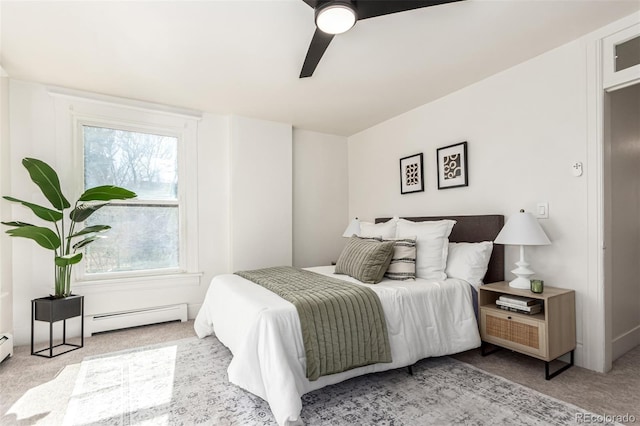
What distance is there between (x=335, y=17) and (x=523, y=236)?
80.1 inches

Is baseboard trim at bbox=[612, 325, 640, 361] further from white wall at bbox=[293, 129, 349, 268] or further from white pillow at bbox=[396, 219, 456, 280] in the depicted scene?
white wall at bbox=[293, 129, 349, 268]

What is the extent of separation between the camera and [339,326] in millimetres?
2088

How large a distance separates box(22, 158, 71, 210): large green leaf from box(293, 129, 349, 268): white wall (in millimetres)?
2668

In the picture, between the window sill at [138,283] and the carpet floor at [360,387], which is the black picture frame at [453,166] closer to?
the carpet floor at [360,387]

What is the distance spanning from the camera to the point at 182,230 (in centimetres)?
394

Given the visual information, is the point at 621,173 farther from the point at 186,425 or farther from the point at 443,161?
the point at 186,425

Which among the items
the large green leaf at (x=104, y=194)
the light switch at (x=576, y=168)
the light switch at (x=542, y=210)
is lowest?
the light switch at (x=542, y=210)

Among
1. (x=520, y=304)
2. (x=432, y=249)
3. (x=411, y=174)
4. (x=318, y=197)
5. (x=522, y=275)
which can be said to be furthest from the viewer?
(x=318, y=197)

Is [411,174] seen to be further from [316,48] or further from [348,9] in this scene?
[348,9]

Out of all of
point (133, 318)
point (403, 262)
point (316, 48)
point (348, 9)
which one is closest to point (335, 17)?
point (348, 9)

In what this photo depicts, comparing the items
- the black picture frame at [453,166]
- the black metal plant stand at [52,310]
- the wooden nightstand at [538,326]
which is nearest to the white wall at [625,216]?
the wooden nightstand at [538,326]

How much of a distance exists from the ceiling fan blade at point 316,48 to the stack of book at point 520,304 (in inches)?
90.5

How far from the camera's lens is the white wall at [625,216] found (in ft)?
8.59

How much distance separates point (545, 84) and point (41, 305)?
464 centimetres
